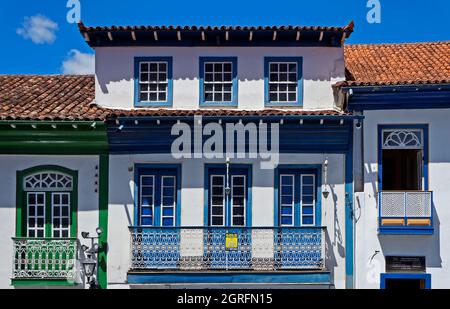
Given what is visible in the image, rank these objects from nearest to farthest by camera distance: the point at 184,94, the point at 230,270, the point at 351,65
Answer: the point at 230,270, the point at 184,94, the point at 351,65

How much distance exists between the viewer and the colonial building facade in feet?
47.1

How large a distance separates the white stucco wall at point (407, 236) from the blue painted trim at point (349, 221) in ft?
0.48

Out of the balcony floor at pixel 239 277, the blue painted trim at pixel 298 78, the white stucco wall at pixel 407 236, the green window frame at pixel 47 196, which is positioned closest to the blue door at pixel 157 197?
the balcony floor at pixel 239 277

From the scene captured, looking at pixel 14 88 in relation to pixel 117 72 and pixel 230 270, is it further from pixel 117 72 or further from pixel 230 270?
pixel 230 270

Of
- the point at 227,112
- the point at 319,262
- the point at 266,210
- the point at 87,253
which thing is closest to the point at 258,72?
the point at 227,112

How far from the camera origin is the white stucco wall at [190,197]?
48.4 ft

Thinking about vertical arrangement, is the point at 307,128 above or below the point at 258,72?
below

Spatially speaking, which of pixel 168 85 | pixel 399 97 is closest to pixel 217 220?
pixel 168 85

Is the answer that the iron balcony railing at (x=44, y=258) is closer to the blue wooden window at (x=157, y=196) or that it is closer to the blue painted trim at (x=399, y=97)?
the blue wooden window at (x=157, y=196)

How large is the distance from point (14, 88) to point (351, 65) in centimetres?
816

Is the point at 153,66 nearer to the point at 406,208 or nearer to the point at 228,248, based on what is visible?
the point at 228,248

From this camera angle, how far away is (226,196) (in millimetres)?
14891

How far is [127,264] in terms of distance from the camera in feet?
48.5

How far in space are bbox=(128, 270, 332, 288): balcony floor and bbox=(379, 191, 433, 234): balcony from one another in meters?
1.63
